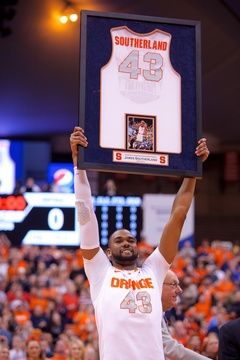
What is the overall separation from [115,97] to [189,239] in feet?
46.9

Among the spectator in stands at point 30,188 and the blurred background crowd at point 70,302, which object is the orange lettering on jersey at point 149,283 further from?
the spectator in stands at point 30,188

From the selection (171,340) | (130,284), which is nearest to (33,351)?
(171,340)

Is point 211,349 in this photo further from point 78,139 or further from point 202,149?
point 78,139

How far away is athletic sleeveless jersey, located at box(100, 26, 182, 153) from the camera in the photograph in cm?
462

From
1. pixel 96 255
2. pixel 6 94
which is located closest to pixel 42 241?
pixel 96 255

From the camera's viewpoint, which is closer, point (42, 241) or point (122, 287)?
point (122, 287)

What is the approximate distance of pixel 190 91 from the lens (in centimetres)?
482

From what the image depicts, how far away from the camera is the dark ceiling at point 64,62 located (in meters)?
14.0

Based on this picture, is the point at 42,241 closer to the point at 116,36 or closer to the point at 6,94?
the point at 116,36

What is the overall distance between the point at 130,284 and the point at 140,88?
4.19 feet

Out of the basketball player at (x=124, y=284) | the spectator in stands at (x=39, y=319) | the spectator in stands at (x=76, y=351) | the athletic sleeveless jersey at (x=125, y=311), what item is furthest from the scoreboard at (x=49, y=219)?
the athletic sleeveless jersey at (x=125, y=311)

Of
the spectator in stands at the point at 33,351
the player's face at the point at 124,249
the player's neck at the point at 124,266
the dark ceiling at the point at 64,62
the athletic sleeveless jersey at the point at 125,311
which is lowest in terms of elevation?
the spectator in stands at the point at 33,351

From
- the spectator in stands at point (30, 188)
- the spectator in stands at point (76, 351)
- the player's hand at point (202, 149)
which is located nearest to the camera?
the player's hand at point (202, 149)

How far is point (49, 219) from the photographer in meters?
11.6
